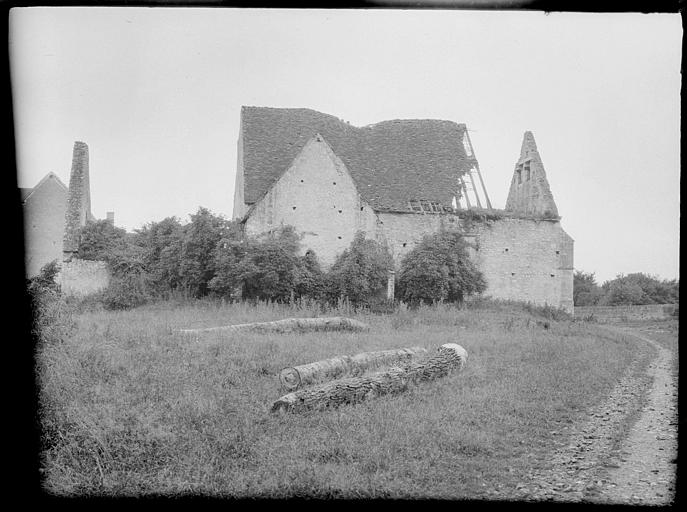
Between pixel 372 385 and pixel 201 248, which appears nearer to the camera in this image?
Answer: pixel 372 385

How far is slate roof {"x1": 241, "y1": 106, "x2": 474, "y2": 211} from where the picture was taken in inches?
952

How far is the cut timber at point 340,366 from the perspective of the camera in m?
9.27

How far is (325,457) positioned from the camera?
682cm

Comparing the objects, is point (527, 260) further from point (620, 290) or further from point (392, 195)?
point (392, 195)

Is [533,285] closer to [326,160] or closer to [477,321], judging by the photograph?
[477,321]

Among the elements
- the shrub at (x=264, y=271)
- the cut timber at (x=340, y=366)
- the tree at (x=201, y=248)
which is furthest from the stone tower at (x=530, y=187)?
the cut timber at (x=340, y=366)

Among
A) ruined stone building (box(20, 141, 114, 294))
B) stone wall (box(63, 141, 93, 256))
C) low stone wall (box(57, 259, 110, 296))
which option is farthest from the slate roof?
low stone wall (box(57, 259, 110, 296))

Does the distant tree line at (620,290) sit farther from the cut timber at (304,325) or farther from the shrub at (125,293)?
the shrub at (125,293)

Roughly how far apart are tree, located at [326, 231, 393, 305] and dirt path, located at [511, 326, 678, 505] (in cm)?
1094

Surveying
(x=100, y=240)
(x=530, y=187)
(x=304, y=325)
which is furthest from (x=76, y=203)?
(x=530, y=187)

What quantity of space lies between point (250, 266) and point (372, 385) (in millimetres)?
10022

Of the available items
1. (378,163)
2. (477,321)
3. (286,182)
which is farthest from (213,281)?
(378,163)

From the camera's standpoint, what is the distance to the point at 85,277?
62.7 ft

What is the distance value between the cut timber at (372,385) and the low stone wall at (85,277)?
1168 centimetres
